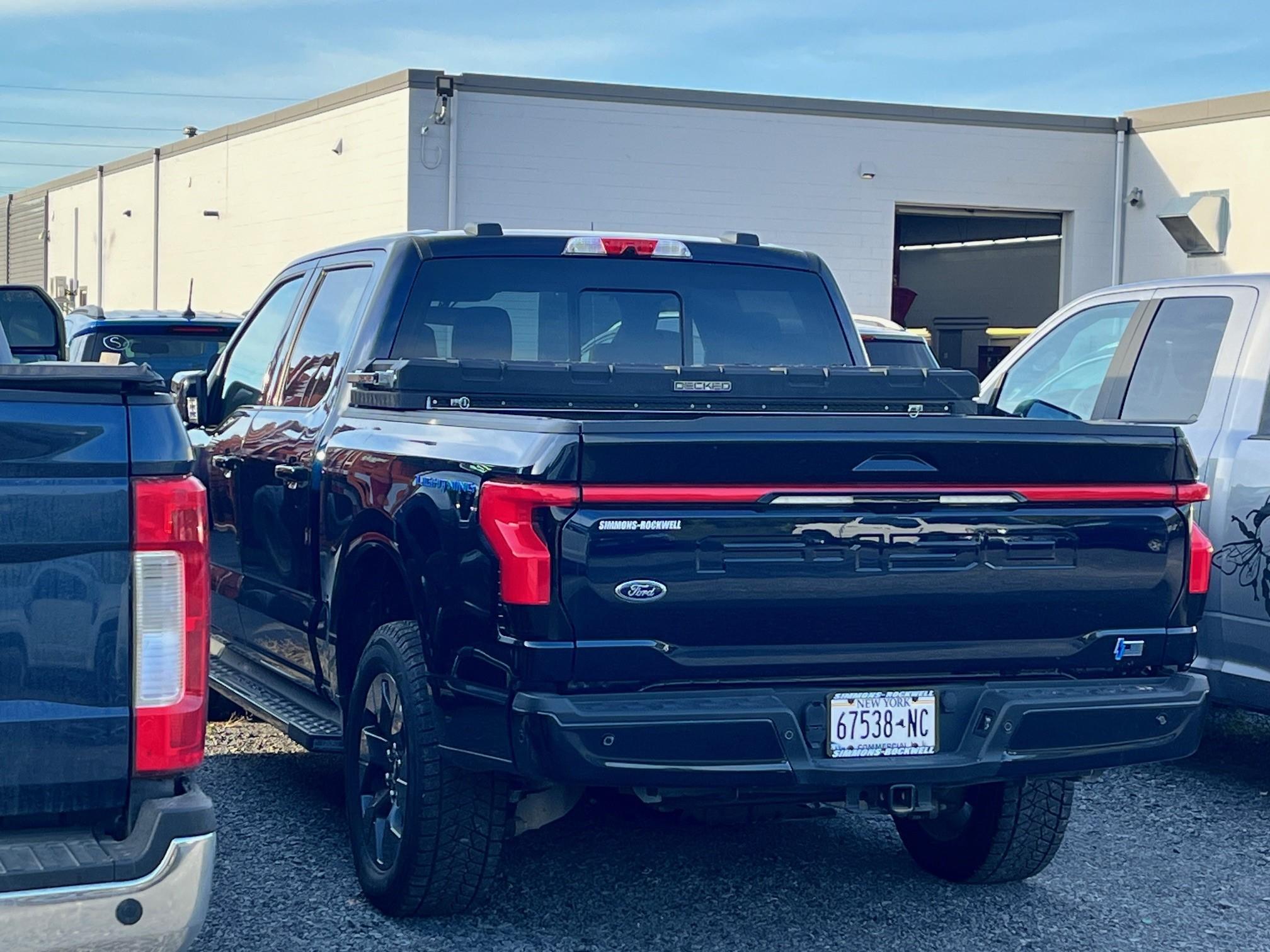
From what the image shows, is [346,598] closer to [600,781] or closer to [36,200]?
[600,781]

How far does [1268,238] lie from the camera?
78.5ft

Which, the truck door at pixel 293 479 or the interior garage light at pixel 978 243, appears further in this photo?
the interior garage light at pixel 978 243

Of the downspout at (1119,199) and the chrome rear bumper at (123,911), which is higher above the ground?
the downspout at (1119,199)

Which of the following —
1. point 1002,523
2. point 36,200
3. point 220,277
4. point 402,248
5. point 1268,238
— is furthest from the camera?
point 36,200

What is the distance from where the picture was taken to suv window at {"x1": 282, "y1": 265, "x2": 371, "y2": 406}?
6164 millimetres

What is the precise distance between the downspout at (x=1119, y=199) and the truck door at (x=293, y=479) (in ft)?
70.9

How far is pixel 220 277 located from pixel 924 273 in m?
14.4

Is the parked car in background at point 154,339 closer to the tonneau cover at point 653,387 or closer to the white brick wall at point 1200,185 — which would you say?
the tonneau cover at point 653,387

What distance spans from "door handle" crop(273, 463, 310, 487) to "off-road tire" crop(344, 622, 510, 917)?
3.74ft

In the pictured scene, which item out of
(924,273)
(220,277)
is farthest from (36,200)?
(924,273)

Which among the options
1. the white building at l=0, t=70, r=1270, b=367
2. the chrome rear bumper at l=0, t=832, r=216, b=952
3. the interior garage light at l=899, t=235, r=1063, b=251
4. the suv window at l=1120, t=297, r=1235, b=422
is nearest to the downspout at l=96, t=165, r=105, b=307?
the white building at l=0, t=70, r=1270, b=367

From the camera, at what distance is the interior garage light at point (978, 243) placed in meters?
32.5

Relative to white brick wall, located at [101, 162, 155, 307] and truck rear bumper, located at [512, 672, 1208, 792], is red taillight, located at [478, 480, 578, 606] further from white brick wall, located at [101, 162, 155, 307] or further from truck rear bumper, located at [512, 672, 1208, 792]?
white brick wall, located at [101, 162, 155, 307]

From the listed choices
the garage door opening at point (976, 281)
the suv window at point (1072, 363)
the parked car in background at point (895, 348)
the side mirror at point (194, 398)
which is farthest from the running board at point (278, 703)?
the garage door opening at point (976, 281)
